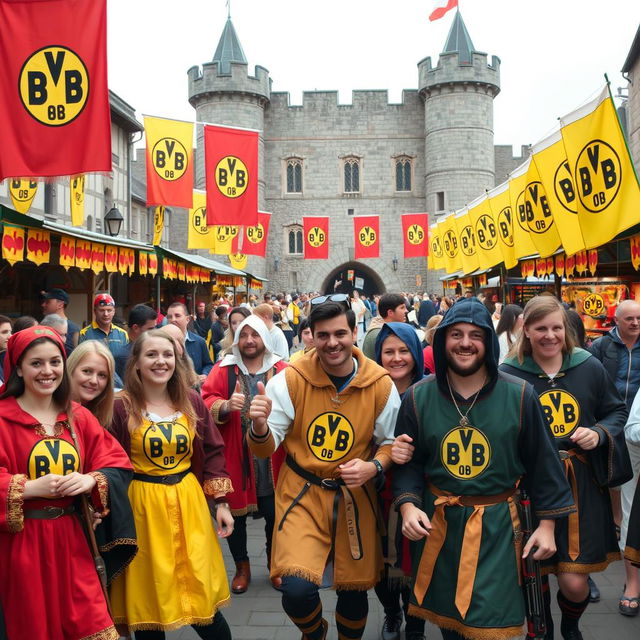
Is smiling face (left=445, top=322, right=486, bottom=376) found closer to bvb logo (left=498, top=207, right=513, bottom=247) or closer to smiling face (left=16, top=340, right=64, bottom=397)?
smiling face (left=16, top=340, right=64, bottom=397)

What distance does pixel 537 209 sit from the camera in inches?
338

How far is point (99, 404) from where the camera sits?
3322 mm

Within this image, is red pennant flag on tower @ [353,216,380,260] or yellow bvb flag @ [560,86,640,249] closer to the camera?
yellow bvb flag @ [560,86,640,249]

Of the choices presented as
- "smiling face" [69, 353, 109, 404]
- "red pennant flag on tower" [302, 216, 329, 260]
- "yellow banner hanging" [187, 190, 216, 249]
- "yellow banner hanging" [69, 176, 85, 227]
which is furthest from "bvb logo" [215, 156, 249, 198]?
"red pennant flag on tower" [302, 216, 329, 260]

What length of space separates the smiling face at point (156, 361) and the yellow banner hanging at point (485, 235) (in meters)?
9.02

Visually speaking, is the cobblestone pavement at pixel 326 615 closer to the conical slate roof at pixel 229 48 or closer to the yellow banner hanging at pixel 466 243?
the yellow banner hanging at pixel 466 243

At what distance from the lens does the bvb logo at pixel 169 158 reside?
37.2 feet

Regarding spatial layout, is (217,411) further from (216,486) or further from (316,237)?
(316,237)

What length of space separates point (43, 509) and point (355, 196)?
35313 mm

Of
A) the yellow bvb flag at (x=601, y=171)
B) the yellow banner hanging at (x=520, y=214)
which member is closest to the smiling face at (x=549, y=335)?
the yellow bvb flag at (x=601, y=171)

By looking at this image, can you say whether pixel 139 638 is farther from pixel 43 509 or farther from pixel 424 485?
pixel 424 485

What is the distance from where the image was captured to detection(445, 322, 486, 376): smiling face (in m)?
2.80

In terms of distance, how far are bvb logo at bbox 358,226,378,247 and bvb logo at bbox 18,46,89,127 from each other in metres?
18.7

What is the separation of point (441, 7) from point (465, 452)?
703 inches
